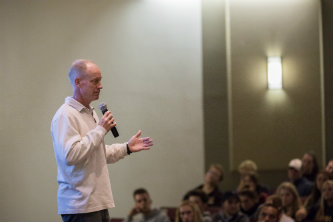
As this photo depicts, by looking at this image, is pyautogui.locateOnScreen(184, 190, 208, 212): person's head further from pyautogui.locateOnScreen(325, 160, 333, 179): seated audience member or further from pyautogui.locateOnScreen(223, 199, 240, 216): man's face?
pyautogui.locateOnScreen(325, 160, 333, 179): seated audience member

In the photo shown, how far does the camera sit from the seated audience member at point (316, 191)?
5152mm

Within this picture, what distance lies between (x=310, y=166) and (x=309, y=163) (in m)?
0.03

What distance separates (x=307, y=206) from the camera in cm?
512

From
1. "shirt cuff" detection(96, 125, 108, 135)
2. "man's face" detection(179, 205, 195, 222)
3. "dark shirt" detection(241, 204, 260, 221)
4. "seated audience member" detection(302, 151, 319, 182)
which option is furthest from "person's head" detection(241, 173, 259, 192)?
"shirt cuff" detection(96, 125, 108, 135)

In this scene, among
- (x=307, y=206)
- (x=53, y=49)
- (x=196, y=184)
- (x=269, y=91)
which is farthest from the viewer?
(x=269, y=91)

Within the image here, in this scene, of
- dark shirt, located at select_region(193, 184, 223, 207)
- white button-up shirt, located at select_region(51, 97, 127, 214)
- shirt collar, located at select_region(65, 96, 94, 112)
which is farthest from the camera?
dark shirt, located at select_region(193, 184, 223, 207)

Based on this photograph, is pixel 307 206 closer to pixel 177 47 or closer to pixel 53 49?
pixel 177 47

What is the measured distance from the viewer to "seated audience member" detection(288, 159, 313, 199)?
535 cm

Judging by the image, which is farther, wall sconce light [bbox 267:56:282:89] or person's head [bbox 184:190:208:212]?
wall sconce light [bbox 267:56:282:89]

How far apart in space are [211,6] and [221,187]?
1.69 metres

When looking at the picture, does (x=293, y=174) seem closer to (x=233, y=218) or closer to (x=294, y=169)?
(x=294, y=169)

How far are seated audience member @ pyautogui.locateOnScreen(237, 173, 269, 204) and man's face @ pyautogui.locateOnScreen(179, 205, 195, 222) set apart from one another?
2.02 feet

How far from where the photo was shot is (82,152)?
239cm

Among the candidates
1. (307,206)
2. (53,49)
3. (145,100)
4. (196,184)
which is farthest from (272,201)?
(53,49)
